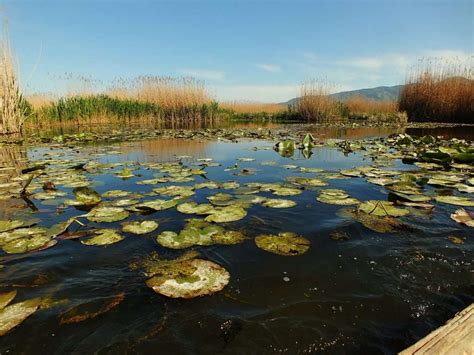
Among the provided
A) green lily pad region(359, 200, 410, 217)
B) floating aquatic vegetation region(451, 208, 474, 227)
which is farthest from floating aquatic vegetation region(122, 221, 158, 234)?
floating aquatic vegetation region(451, 208, 474, 227)

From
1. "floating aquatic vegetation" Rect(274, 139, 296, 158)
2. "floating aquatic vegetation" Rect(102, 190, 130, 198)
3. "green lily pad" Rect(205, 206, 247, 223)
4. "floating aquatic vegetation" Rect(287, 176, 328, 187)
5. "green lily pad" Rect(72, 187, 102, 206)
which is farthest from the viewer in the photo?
"floating aquatic vegetation" Rect(274, 139, 296, 158)

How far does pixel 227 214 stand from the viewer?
244 cm

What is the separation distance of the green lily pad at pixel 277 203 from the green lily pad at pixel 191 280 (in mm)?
1148

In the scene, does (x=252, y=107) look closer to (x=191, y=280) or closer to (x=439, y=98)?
(x=439, y=98)

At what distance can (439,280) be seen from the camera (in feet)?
5.26

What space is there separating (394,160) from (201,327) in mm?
4874

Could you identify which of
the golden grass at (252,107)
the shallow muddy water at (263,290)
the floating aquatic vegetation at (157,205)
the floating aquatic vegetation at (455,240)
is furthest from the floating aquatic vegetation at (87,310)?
the golden grass at (252,107)

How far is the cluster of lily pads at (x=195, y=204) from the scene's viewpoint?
1674 mm

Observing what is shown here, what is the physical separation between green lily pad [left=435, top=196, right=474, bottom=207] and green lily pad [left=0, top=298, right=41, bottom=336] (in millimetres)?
3109

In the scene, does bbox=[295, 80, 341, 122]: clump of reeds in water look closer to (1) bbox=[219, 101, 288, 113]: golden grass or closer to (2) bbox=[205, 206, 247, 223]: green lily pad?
(1) bbox=[219, 101, 288, 113]: golden grass

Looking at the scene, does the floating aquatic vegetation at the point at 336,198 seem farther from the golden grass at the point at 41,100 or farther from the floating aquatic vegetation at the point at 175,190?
the golden grass at the point at 41,100

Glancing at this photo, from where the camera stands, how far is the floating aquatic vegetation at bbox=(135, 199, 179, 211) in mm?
2584

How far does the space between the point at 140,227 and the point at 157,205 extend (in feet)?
1.54

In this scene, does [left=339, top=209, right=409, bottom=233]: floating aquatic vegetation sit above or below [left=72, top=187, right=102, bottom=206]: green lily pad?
below
